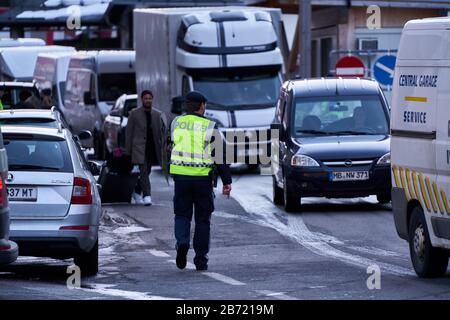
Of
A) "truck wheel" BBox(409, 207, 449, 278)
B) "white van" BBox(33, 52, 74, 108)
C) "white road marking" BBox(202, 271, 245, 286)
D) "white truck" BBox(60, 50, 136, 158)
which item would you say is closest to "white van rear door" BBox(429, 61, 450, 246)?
"truck wheel" BBox(409, 207, 449, 278)

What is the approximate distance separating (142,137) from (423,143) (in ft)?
34.8

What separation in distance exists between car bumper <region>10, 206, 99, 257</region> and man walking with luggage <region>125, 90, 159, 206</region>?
938cm

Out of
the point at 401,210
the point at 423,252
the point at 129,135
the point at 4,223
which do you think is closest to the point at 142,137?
the point at 129,135

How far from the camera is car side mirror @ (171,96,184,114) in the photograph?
2944 centimetres

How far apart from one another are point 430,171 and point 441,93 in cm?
70

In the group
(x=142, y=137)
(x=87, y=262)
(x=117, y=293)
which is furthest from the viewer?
(x=142, y=137)

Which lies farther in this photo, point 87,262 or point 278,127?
point 278,127

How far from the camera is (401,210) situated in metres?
14.2

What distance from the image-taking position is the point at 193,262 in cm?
1553

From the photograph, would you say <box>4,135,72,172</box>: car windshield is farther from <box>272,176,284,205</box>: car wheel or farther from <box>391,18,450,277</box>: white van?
<box>272,176,284,205</box>: car wheel

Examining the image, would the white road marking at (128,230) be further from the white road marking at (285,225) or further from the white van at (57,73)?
the white van at (57,73)

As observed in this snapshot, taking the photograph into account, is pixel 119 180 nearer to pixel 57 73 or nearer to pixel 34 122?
pixel 34 122
